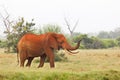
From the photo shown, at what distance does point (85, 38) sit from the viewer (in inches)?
2109

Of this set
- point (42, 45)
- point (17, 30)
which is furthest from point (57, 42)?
point (17, 30)

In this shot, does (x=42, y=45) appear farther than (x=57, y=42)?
No

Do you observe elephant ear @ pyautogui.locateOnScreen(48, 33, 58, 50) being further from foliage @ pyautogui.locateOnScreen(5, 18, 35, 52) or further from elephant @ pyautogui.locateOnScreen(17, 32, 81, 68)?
foliage @ pyautogui.locateOnScreen(5, 18, 35, 52)

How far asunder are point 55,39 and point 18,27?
16.2 m

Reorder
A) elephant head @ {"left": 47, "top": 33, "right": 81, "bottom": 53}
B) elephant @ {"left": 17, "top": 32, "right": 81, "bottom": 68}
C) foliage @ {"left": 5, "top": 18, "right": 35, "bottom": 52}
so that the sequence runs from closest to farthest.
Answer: elephant @ {"left": 17, "top": 32, "right": 81, "bottom": 68}
elephant head @ {"left": 47, "top": 33, "right": 81, "bottom": 53}
foliage @ {"left": 5, "top": 18, "right": 35, "bottom": 52}

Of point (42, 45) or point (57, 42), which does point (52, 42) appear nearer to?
point (57, 42)

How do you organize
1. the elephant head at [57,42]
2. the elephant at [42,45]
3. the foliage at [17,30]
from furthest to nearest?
1. the foliage at [17,30]
2. the elephant head at [57,42]
3. the elephant at [42,45]

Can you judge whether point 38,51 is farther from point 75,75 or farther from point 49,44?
point 75,75

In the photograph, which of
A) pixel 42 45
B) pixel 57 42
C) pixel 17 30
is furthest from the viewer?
pixel 17 30

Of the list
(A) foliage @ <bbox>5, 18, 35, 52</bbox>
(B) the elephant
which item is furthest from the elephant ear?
(A) foliage @ <bbox>5, 18, 35, 52</bbox>

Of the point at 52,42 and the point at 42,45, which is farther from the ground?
the point at 52,42

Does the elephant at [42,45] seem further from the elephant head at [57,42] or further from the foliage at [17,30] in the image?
the foliage at [17,30]

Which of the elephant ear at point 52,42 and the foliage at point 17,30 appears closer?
the elephant ear at point 52,42

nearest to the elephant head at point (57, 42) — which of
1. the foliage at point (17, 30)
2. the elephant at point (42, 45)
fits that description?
the elephant at point (42, 45)
